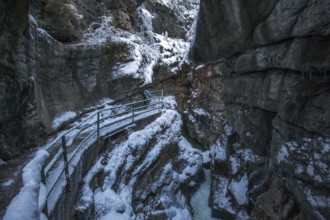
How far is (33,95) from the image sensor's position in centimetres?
681

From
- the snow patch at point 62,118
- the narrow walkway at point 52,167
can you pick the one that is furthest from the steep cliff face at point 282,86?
the snow patch at point 62,118

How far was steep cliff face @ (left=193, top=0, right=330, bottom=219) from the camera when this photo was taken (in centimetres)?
520

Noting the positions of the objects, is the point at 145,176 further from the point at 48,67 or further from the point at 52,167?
the point at 48,67

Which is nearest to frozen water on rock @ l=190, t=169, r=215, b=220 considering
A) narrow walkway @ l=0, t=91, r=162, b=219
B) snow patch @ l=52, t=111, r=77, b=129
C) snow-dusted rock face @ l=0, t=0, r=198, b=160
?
narrow walkway @ l=0, t=91, r=162, b=219

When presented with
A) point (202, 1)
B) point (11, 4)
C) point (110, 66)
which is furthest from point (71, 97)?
point (202, 1)

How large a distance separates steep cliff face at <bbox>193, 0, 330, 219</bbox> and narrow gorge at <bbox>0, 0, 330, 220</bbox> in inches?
1.3

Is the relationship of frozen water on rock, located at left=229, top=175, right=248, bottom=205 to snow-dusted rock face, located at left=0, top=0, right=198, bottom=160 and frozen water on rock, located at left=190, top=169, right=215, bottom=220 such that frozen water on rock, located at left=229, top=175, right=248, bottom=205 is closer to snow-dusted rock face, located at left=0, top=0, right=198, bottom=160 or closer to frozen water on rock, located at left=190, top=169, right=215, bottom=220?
frozen water on rock, located at left=190, top=169, right=215, bottom=220

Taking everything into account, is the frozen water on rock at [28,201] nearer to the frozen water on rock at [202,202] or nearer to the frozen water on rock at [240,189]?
the frozen water on rock at [202,202]

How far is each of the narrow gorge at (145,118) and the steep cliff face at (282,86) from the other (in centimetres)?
3

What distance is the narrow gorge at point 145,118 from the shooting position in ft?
16.9

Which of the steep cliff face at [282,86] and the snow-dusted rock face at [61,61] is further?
the snow-dusted rock face at [61,61]

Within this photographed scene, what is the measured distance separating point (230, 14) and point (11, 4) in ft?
20.2

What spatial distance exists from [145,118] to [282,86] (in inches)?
236

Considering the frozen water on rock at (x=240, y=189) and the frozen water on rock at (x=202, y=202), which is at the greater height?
the frozen water on rock at (x=240, y=189)
